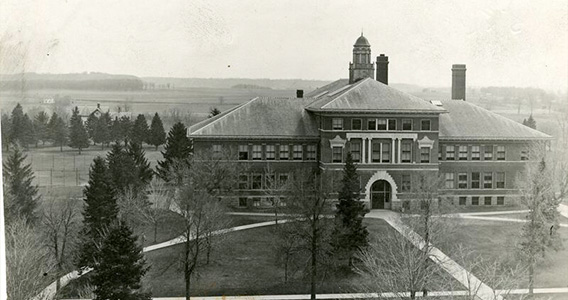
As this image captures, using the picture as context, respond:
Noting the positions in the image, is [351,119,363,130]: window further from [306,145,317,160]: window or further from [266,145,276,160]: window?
[266,145,276,160]: window

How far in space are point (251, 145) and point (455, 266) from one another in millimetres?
23570

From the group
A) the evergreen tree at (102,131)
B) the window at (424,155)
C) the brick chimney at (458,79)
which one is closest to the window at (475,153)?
the window at (424,155)

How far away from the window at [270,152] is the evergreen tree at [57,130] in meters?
30.4

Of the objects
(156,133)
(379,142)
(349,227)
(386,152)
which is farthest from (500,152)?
(156,133)

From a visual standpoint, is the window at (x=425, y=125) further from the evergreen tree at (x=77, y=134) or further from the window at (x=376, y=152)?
the evergreen tree at (x=77, y=134)

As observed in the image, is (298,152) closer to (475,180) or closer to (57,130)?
(475,180)

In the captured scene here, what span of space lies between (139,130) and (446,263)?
201 feet

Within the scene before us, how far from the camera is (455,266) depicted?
36031mm

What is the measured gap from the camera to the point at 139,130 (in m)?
84.3

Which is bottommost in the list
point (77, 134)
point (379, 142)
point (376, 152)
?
point (376, 152)

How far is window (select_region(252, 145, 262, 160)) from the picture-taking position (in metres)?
54.3

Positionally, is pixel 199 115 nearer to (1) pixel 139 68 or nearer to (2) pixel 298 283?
(1) pixel 139 68

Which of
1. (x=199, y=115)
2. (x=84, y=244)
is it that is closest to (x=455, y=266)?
(x=84, y=244)

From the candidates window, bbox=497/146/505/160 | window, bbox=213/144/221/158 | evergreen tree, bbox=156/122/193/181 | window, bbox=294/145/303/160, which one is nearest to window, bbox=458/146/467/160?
window, bbox=497/146/505/160
